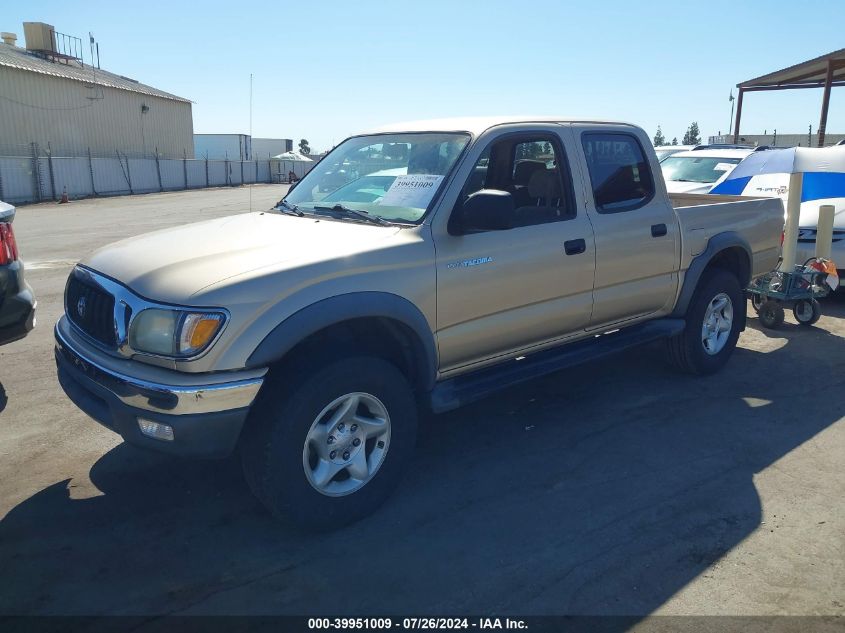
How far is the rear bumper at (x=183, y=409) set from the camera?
2.97m

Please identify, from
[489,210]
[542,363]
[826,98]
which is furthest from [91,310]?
[826,98]

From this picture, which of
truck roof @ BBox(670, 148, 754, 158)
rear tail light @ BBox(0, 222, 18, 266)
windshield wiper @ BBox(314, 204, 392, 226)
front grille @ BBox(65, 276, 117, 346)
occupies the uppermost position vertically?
truck roof @ BBox(670, 148, 754, 158)

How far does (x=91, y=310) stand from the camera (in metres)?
3.51

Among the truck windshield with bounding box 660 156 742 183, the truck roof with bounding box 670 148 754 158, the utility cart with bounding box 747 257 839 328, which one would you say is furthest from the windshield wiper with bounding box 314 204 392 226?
the truck roof with bounding box 670 148 754 158

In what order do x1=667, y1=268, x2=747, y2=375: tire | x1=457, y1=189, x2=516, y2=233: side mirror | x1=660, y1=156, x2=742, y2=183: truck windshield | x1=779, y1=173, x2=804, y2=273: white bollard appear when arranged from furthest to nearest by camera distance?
x1=660, y1=156, x2=742, y2=183: truck windshield → x1=779, y1=173, x2=804, y2=273: white bollard → x1=667, y1=268, x2=747, y2=375: tire → x1=457, y1=189, x2=516, y2=233: side mirror

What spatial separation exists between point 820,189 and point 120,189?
30364 millimetres

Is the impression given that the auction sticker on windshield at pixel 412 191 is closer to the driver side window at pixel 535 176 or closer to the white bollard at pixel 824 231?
the driver side window at pixel 535 176

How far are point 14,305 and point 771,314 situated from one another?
23.0 ft

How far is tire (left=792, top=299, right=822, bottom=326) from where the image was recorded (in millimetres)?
7363

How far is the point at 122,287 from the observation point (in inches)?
129

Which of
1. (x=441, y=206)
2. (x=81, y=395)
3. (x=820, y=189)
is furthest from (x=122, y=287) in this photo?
(x=820, y=189)

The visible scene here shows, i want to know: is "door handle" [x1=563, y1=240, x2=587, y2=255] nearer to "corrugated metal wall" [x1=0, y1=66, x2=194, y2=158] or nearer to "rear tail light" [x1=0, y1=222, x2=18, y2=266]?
"rear tail light" [x1=0, y1=222, x2=18, y2=266]

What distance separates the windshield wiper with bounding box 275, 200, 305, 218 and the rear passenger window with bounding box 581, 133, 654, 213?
6.48 feet

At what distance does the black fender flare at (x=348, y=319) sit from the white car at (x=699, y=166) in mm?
9314
